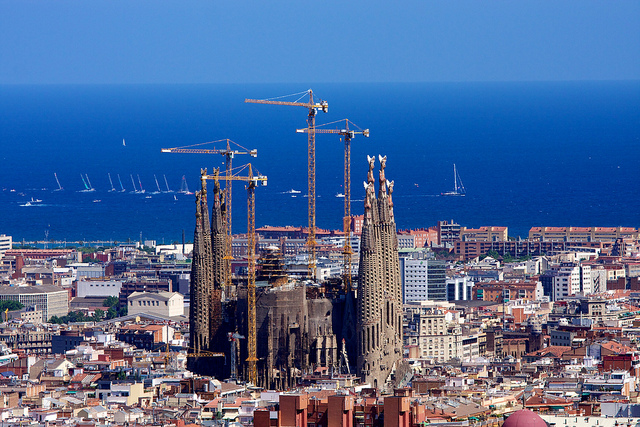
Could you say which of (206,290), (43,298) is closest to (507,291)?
(43,298)

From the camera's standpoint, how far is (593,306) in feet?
298

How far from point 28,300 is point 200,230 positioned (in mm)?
34098

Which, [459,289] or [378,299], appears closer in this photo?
[378,299]

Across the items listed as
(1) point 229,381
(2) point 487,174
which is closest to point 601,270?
(1) point 229,381

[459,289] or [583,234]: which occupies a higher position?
[583,234]

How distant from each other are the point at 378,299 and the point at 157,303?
3316cm

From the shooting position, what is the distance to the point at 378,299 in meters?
67.1

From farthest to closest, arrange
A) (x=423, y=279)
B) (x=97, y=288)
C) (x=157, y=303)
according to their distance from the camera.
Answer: (x=97, y=288) < (x=423, y=279) < (x=157, y=303)

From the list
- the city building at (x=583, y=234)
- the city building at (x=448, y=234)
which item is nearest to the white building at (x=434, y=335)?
the city building at (x=583, y=234)

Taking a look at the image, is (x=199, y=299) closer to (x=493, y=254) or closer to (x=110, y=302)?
(x=110, y=302)

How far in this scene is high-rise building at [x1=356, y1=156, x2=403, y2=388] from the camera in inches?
2608

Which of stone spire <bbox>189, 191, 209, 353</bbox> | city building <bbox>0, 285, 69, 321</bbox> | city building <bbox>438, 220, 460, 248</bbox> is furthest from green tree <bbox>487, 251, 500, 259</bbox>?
stone spire <bbox>189, 191, 209, 353</bbox>

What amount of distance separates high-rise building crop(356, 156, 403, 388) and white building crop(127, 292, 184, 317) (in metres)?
29.4

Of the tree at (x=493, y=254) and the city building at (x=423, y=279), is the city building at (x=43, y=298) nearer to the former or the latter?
the city building at (x=423, y=279)
